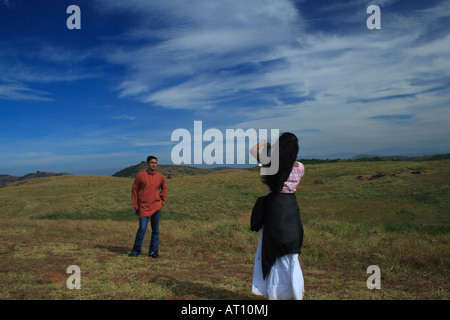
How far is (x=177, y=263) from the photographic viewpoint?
24.3 feet

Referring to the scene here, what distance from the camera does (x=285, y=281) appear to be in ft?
14.5

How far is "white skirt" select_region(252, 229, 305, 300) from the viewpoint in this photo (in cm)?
434

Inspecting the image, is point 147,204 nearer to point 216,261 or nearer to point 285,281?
point 216,261

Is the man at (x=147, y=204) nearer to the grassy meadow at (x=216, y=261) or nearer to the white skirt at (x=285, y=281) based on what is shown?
the grassy meadow at (x=216, y=261)

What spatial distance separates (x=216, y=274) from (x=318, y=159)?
61.8m

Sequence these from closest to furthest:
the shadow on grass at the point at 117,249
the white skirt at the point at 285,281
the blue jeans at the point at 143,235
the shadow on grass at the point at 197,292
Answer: the white skirt at the point at 285,281 → the shadow on grass at the point at 197,292 → the blue jeans at the point at 143,235 → the shadow on grass at the point at 117,249

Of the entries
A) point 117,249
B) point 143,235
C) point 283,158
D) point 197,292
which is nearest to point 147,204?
point 143,235

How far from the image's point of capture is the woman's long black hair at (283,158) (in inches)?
174

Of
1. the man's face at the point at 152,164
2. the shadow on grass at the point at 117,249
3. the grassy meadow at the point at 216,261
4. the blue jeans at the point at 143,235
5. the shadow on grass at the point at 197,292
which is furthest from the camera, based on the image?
the shadow on grass at the point at 117,249

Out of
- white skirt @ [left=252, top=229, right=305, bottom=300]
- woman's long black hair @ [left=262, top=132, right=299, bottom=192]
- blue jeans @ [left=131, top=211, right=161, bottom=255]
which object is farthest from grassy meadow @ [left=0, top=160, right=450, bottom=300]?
woman's long black hair @ [left=262, top=132, right=299, bottom=192]

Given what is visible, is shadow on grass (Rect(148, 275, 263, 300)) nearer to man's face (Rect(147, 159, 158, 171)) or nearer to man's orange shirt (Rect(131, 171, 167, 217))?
man's orange shirt (Rect(131, 171, 167, 217))

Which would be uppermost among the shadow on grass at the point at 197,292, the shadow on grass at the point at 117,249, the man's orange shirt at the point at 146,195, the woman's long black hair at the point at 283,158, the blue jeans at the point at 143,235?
the woman's long black hair at the point at 283,158

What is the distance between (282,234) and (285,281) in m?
0.61

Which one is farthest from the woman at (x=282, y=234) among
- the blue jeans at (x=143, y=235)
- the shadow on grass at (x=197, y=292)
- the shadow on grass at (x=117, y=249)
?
the shadow on grass at (x=117, y=249)
